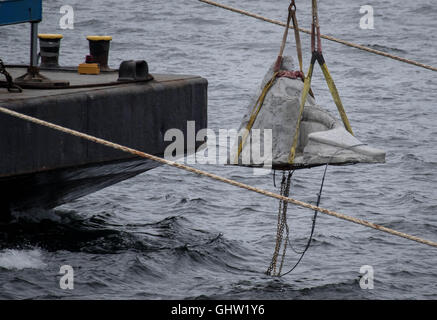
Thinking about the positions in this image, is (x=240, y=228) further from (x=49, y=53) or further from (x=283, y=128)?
(x=283, y=128)

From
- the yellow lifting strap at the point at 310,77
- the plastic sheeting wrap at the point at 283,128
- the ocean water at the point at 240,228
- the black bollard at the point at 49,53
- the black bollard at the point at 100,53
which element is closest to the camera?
the yellow lifting strap at the point at 310,77

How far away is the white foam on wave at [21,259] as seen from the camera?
9.34 metres

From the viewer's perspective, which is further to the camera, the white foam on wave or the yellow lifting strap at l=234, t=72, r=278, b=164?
the white foam on wave

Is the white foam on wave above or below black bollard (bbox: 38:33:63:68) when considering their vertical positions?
below

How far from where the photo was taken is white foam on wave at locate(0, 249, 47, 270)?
9.34 meters

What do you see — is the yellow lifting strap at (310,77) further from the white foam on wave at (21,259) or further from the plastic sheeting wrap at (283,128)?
the white foam on wave at (21,259)

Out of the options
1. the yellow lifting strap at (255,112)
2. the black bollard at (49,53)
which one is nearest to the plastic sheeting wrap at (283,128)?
the yellow lifting strap at (255,112)

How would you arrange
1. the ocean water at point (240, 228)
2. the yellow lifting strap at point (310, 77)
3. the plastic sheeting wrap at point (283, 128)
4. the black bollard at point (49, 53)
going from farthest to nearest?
the black bollard at point (49, 53) < the ocean water at point (240, 228) < the plastic sheeting wrap at point (283, 128) < the yellow lifting strap at point (310, 77)

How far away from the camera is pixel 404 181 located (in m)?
14.6

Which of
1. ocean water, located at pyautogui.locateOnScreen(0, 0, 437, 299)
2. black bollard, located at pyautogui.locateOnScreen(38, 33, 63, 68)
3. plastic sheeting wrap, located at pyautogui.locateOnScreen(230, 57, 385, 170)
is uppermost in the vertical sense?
black bollard, located at pyautogui.locateOnScreen(38, 33, 63, 68)

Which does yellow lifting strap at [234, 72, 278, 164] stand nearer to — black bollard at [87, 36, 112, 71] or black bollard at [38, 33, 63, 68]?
black bollard at [87, 36, 112, 71]

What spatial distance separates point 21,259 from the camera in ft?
31.2

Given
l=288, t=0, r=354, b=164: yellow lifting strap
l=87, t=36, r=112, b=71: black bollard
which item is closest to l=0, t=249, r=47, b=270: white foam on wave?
l=87, t=36, r=112, b=71: black bollard

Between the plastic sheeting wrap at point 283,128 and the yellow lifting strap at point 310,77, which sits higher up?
the yellow lifting strap at point 310,77
